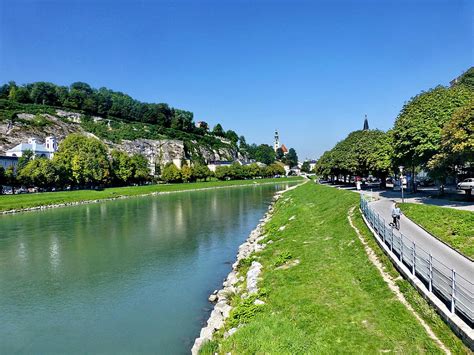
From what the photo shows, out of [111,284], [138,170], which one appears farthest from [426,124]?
[138,170]

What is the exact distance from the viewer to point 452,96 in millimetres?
34625

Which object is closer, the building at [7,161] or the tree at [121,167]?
the building at [7,161]

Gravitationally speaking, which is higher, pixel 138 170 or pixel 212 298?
pixel 138 170

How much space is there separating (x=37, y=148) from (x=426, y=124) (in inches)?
4477

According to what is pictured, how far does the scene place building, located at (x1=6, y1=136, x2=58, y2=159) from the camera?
4316 inches

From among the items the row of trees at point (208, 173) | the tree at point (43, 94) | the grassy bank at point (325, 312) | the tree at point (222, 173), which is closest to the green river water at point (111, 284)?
the grassy bank at point (325, 312)

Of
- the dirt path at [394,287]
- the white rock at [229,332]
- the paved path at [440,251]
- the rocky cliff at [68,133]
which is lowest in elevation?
the white rock at [229,332]

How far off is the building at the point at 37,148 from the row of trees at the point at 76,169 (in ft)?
42.0

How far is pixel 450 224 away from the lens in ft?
63.1

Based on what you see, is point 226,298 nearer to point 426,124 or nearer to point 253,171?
Answer: point 426,124

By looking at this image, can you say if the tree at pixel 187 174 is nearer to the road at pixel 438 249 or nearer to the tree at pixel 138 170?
the tree at pixel 138 170

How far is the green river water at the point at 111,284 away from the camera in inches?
607

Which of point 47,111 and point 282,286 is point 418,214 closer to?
point 282,286

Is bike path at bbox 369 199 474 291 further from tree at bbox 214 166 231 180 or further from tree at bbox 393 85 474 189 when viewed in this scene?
tree at bbox 214 166 231 180
